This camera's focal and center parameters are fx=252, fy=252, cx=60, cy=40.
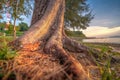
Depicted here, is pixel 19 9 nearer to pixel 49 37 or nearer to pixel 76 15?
pixel 76 15

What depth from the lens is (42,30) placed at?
21.9 feet

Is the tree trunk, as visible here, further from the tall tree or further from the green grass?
the tall tree

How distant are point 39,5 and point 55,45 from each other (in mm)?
2775

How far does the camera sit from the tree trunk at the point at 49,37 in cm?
547

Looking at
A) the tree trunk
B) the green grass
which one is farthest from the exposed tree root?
the green grass

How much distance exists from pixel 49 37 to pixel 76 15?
2692 centimetres

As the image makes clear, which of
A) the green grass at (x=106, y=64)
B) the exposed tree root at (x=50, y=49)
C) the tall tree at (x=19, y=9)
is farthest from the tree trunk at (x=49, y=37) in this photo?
the tall tree at (x=19, y=9)

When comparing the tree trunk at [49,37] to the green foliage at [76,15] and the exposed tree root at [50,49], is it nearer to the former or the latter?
the exposed tree root at [50,49]

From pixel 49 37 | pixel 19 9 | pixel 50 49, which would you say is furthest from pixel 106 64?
pixel 19 9

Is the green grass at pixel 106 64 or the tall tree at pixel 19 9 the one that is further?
the tall tree at pixel 19 9

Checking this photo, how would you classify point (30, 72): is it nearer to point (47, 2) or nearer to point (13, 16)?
point (47, 2)

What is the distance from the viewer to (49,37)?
21.9ft

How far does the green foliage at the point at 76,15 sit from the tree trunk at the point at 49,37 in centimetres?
2424

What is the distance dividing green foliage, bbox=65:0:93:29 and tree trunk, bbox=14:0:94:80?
24.2 meters
